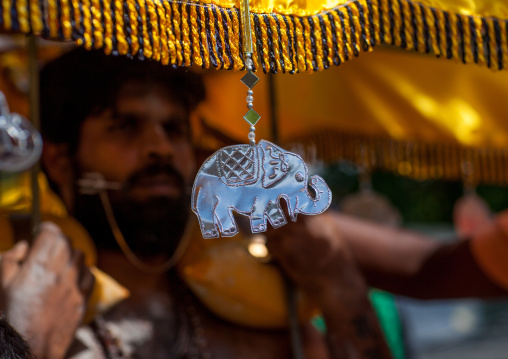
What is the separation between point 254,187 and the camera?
3.72ft

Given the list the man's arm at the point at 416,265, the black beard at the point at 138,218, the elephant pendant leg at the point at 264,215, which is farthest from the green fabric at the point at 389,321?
the elephant pendant leg at the point at 264,215

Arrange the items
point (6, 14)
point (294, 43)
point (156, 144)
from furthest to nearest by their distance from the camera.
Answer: point (156, 144) → point (294, 43) → point (6, 14)

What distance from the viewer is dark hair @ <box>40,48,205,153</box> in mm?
1866

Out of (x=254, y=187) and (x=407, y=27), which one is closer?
(x=254, y=187)

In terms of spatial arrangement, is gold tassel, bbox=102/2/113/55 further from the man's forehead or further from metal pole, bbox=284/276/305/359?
metal pole, bbox=284/276/305/359

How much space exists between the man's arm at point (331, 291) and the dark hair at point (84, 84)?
0.50 meters

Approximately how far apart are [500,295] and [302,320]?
32.4 inches

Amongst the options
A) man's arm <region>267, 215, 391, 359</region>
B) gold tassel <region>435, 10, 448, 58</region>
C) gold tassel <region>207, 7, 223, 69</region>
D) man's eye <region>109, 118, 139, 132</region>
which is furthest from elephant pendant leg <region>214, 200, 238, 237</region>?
man's arm <region>267, 215, 391, 359</region>

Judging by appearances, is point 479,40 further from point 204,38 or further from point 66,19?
point 66,19

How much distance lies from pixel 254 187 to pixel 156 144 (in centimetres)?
77

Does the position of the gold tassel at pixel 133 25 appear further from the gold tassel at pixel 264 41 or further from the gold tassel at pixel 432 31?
the gold tassel at pixel 432 31

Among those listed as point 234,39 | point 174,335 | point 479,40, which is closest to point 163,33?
point 234,39

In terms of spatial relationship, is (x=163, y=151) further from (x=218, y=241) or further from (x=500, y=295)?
(x=500, y=295)

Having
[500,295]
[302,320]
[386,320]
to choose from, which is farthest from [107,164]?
[386,320]
